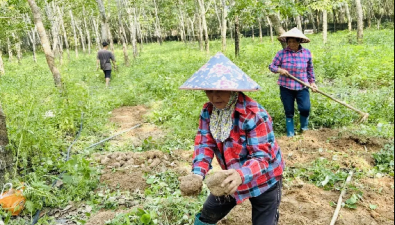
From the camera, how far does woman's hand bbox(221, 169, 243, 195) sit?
1.69 metres

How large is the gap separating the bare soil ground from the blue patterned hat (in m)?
1.67

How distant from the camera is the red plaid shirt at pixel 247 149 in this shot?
1.89m

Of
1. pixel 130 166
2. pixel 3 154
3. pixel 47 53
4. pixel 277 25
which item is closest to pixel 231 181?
pixel 130 166

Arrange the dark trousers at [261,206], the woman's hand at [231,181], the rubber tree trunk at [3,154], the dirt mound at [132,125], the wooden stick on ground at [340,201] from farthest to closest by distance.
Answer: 1. the dirt mound at [132,125]
2. the rubber tree trunk at [3,154]
3. the wooden stick on ground at [340,201]
4. the dark trousers at [261,206]
5. the woman's hand at [231,181]

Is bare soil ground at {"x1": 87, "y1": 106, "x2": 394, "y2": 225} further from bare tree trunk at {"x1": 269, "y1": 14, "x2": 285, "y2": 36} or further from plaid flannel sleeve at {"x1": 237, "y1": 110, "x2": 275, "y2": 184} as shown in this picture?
bare tree trunk at {"x1": 269, "y1": 14, "x2": 285, "y2": 36}

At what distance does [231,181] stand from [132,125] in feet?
17.0

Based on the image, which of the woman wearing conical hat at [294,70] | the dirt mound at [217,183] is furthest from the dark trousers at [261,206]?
the woman wearing conical hat at [294,70]

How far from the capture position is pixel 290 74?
474 cm

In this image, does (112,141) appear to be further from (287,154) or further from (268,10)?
(268,10)

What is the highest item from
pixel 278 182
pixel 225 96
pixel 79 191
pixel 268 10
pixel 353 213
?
pixel 268 10

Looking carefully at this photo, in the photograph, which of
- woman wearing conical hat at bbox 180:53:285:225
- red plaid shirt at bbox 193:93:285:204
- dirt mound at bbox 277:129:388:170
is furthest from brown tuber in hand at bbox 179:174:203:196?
dirt mound at bbox 277:129:388:170

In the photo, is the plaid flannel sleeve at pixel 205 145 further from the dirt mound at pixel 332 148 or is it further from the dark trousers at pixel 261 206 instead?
the dirt mound at pixel 332 148

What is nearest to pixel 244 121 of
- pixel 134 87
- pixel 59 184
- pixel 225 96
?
pixel 225 96

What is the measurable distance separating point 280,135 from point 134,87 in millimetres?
5376
